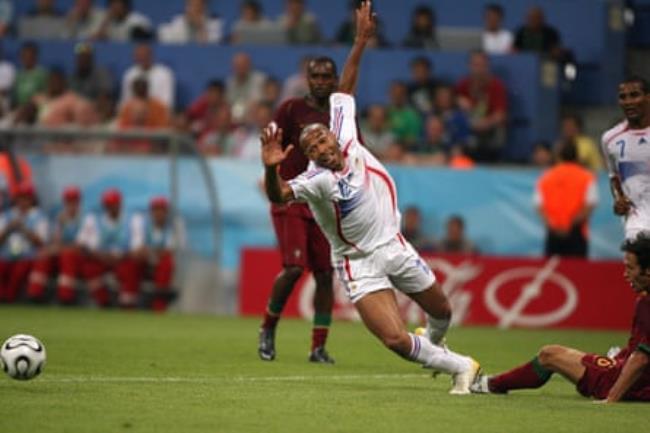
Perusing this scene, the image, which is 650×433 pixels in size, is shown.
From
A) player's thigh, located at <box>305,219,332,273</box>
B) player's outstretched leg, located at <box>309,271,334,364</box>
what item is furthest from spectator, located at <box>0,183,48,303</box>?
player's outstretched leg, located at <box>309,271,334,364</box>

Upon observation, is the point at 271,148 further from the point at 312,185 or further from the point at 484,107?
the point at 484,107

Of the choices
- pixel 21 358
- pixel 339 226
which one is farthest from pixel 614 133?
pixel 21 358

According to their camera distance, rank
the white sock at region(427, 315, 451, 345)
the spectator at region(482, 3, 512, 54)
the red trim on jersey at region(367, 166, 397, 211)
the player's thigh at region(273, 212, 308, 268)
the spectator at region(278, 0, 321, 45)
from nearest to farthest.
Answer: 1. the red trim on jersey at region(367, 166, 397, 211)
2. the white sock at region(427, 315, 451, 345)
3. the player's thigh at region(273, 212, 308, 268)
4. the spectator at region(482, 3, 512, 54)
5. the spectator at region(278, 0, 321, 45)

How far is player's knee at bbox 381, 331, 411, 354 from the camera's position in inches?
415

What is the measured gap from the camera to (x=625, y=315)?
→ 19828 millimetres

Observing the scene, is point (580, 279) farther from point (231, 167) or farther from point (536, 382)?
point (536, 382)

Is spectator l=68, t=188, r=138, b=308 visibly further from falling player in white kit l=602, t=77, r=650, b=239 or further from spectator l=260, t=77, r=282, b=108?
falling player in white kit l=602, t=77, r=650, b=239

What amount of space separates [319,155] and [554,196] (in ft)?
32.5

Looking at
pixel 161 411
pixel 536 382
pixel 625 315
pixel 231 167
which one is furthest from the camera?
pixel 231 167

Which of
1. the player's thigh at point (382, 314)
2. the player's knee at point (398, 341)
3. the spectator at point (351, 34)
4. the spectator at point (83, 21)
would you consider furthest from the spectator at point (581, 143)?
the player's knee at point (398, 341)

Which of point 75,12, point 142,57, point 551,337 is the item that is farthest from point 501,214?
point 75,12

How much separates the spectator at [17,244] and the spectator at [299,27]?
4390 mm

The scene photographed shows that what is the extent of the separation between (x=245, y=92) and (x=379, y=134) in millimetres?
2128

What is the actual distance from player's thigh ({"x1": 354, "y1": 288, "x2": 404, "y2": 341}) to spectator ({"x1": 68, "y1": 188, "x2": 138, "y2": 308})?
1069cm
